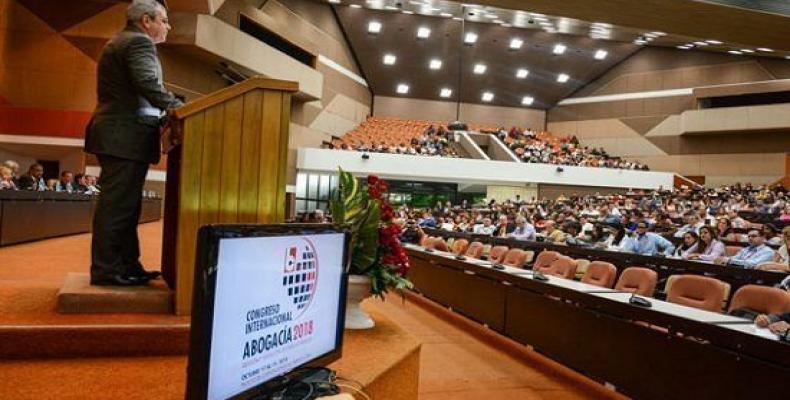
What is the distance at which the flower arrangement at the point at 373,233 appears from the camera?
2473 millimetres

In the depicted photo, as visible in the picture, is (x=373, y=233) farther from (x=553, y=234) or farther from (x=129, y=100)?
(x=553, y=234)

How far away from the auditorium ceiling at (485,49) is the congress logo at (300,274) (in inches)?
681

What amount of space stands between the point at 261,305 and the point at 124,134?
1323 millimetres

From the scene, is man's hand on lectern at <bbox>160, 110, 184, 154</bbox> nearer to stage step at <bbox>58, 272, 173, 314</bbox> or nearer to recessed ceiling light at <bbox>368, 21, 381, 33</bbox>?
stage step at <bbox>58, 272, 173, 314</bbox>

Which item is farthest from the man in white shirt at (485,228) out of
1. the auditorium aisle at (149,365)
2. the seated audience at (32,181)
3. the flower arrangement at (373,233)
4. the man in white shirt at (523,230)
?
the flower arrangement at (373,233)

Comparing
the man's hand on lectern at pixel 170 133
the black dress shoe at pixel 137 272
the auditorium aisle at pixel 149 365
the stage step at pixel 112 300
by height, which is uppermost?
the man's hand on lectern at pixel 170 133

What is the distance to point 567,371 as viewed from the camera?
3.98m

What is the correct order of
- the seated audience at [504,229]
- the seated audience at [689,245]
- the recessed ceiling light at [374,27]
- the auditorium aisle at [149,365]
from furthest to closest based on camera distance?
the recessed ceiling light at [374,27], the seated audience at [504,229], the seated audience at [689,245], the auditorium aisle at [149,365]

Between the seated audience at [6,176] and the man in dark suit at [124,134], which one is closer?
the man in dark suit at [124,134]

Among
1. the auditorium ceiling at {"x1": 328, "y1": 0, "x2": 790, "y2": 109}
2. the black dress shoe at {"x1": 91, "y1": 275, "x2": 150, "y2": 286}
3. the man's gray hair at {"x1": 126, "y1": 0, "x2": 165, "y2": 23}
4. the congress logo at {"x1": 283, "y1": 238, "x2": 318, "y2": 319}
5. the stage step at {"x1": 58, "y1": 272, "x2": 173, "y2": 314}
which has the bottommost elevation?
the stage step at {"x1": 58, "y1": 272, "x2": 173, "y2": 314}

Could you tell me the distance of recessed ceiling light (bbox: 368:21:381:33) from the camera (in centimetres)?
2071

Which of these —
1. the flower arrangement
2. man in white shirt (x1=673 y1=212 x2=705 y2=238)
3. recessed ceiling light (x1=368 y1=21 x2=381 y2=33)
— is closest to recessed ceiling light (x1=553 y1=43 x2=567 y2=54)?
recessed ceiling light (x1=368 y1=21 x2=381 y2=33)

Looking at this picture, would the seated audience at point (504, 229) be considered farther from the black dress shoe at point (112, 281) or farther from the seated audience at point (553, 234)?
the black dress shoe at point (112, 281)

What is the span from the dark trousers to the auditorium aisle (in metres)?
0.24
